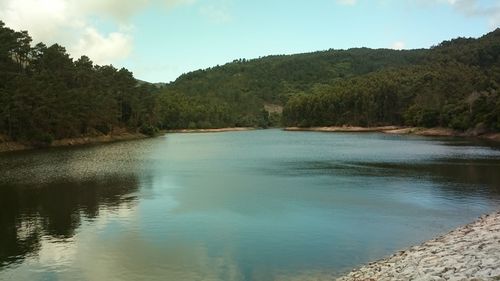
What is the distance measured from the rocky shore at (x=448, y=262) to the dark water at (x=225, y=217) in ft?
5.90

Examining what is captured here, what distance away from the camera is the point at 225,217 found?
27812 millimetres

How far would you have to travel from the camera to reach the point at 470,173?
46000mm

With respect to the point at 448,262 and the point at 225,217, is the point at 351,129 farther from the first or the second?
the point at 448,262

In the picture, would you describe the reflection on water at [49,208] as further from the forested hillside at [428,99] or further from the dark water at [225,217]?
the forested hillside at [428,99]

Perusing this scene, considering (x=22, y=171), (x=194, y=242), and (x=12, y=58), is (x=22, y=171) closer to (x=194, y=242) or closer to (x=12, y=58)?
(x=194, y=242)

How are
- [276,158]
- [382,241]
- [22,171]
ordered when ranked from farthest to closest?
[276,158], [22,171], [382,241]

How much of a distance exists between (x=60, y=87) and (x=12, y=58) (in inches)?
559

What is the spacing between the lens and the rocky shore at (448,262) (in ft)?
44.1

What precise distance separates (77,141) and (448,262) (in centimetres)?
9662

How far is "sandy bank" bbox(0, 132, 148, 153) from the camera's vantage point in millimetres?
82062

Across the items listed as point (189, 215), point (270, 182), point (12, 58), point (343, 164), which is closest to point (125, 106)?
point (12, 58)

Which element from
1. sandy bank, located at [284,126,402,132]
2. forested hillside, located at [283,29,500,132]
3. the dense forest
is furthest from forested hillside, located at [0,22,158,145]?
forested hillside, located at [283,29,500,132]

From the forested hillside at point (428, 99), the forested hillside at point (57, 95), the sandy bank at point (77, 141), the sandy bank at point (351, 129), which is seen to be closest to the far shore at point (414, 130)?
the sandy bank at point (351, 129)

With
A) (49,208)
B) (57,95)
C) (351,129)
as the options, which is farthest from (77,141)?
(351,129)
